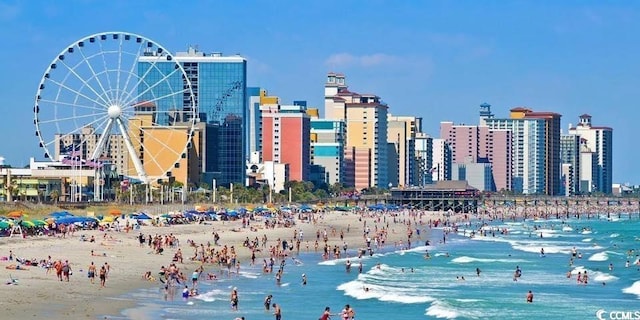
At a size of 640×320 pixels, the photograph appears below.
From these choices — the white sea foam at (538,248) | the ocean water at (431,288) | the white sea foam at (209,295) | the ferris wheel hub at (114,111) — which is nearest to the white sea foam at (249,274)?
the ocean water at (431,288)

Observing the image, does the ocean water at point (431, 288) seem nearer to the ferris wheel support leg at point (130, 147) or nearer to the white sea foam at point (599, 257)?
the white sea foam at point (599, 257)

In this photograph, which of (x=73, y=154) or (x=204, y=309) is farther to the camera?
(x=73, y=154)

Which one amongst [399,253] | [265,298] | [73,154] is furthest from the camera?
[73,154]

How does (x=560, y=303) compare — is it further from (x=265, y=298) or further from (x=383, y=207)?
(x=383, y=207)

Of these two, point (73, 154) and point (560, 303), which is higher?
point (73, 154)

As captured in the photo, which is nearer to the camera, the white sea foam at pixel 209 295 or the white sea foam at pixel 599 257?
the white sea foam at pixel 209 295

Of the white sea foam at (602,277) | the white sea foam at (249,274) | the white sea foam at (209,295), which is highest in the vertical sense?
the white sea foam at (249,274)

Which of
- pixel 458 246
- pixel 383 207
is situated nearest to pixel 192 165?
pixel 383 207

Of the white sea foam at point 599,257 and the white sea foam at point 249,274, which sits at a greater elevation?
the white sea foam at point 249,274
